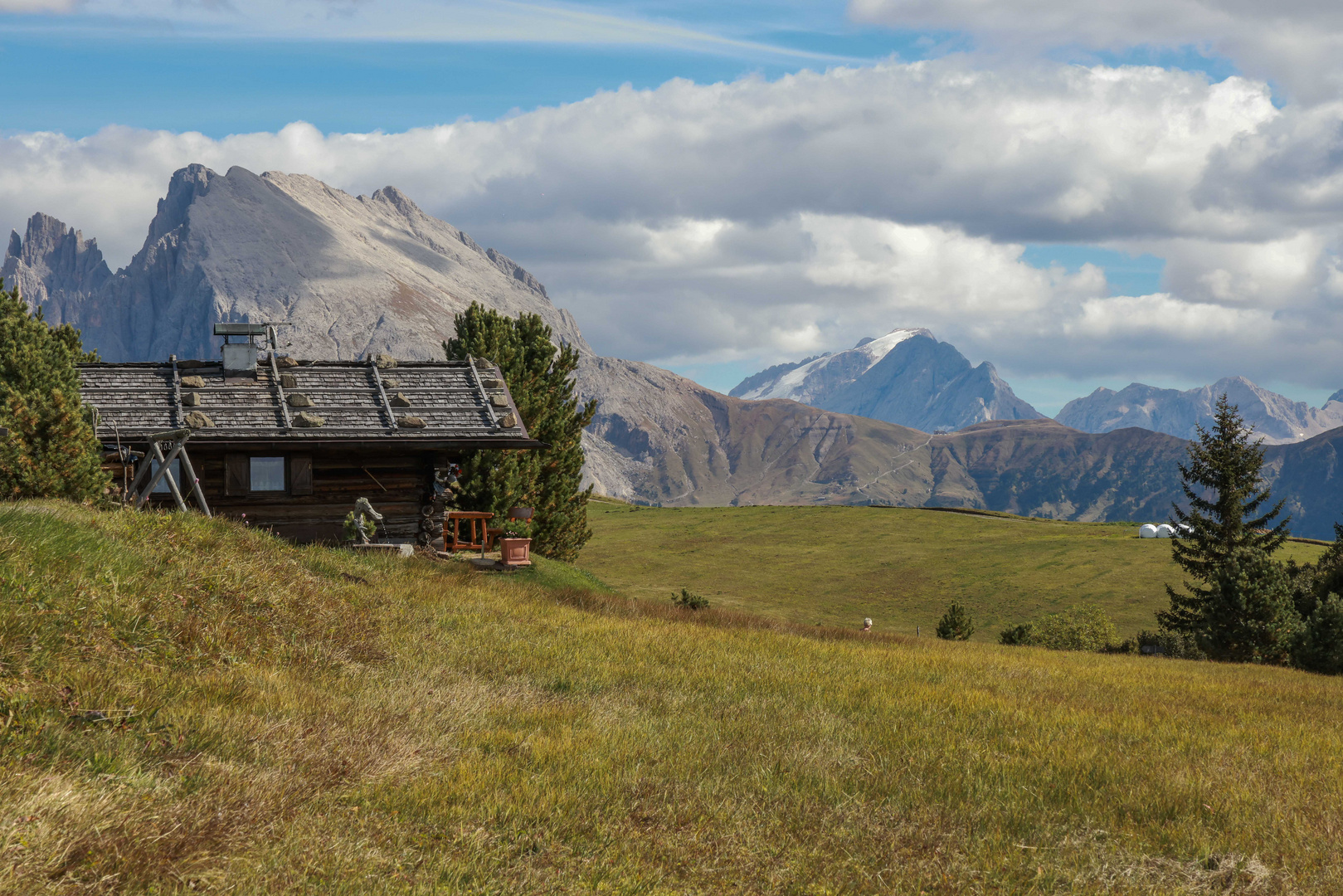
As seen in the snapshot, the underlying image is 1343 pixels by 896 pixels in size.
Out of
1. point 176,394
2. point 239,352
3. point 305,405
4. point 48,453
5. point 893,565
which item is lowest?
point 893,565

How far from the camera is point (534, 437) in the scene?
121ft

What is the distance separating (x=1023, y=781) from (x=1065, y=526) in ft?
340

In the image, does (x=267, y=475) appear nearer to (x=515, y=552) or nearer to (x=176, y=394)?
(x=176, y=394)

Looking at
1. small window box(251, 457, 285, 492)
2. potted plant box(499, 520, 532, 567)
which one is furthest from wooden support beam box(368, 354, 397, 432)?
potted plant box(499, 520, 532, 567)

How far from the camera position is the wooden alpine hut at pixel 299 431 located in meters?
25.5

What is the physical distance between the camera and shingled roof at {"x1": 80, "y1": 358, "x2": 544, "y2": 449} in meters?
25.5

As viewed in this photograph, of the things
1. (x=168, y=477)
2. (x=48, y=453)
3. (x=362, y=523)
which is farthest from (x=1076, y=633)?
(x=48, y=453)

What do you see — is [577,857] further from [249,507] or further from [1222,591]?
[1222,591]

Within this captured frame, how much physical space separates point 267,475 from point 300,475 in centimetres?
94

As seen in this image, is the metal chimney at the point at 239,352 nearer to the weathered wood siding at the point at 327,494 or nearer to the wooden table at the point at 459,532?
the weathered wood siding at the point at 327,494

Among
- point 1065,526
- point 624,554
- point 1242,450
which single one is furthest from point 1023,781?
point 1065,526

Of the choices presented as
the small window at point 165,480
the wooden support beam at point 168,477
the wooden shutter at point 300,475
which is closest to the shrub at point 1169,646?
the wooden shutter at point 300,475

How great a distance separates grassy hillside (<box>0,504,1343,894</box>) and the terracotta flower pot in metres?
12.6

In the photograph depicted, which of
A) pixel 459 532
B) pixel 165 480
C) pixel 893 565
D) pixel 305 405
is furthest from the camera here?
pixel 893 565
